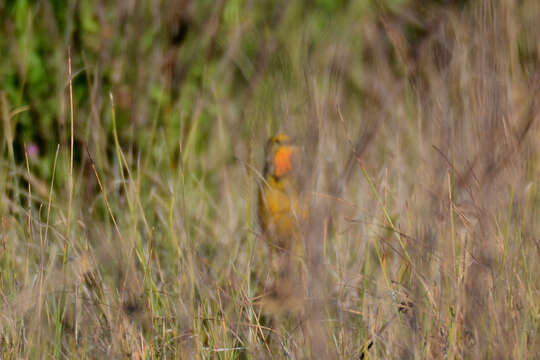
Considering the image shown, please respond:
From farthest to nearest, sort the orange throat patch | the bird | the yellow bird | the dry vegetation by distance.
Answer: the orange throat patch, the yellow bird, the bird, the dry vegetation

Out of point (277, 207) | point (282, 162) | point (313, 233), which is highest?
point (313, 233)

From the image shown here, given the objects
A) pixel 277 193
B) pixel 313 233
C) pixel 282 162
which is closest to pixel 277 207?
pixel 277 193

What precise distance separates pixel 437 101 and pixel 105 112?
5.63 ft

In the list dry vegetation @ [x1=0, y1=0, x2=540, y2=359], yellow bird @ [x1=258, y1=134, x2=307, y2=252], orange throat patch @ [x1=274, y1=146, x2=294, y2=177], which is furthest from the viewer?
orange throat patch @ [x1=274, y1=146, x2=294, y2=177]

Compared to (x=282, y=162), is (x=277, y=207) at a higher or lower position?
lower

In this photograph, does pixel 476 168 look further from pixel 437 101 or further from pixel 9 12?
pixel 9 12

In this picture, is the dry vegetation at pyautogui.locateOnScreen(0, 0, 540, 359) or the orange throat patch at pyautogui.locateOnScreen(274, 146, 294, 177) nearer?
the dry vegetation at pyautogui.locateOnScreen(0, 0, 540, 359)

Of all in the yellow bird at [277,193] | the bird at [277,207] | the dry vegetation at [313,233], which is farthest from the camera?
the yellow bird at [277,193]

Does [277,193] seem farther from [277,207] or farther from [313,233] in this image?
[313,233]

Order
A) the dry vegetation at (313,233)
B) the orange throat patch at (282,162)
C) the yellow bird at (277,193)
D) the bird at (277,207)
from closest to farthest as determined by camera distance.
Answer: the dry vegetation at (313,233) < the bird at (277,207) < the yellow bird at (277,193) < the orange throat patch at (282,162)

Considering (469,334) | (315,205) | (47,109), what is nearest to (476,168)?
(469,334)

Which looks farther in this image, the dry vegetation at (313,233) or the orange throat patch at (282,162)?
the orange throat patch at (282,162)

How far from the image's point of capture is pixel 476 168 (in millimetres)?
1543

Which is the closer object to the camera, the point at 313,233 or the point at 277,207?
the point at 313,233
